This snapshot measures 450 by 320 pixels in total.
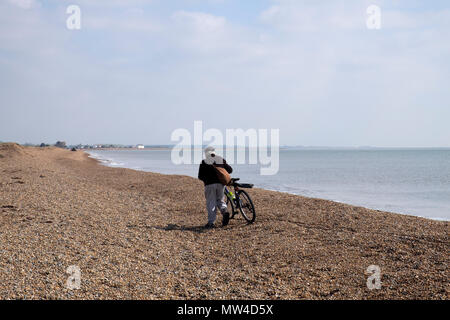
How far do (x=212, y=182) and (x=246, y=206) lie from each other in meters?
1.40

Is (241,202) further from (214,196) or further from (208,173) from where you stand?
(208,173)

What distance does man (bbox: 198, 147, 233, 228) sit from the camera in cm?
930

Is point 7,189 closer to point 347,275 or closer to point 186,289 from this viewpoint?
point 186,289

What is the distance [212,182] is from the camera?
9344mm

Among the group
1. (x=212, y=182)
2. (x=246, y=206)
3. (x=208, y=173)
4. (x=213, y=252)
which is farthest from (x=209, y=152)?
(x=213, y=252)

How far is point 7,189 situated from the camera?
12953mm

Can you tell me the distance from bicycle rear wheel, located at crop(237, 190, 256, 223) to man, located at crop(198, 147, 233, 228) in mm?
645

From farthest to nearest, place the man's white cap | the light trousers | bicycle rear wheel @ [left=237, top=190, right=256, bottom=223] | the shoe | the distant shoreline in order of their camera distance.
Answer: bicycle rear wheel @ [left=237, top=190, right=256, bottom=223]
the shoe
the light trousers
the man's white cap
the distant shoreline

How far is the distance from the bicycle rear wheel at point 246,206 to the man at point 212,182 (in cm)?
64

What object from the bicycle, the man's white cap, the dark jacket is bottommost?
the bicycle

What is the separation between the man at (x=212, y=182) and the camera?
9.30 meters

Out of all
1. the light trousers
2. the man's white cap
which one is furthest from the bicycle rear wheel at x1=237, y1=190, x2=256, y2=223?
the man's white cap

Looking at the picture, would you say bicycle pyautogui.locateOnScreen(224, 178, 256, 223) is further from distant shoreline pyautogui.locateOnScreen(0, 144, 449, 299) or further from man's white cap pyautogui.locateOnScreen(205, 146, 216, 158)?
man's white cap pyautogui.locateOnScreen(205, 146, 216, 158)
